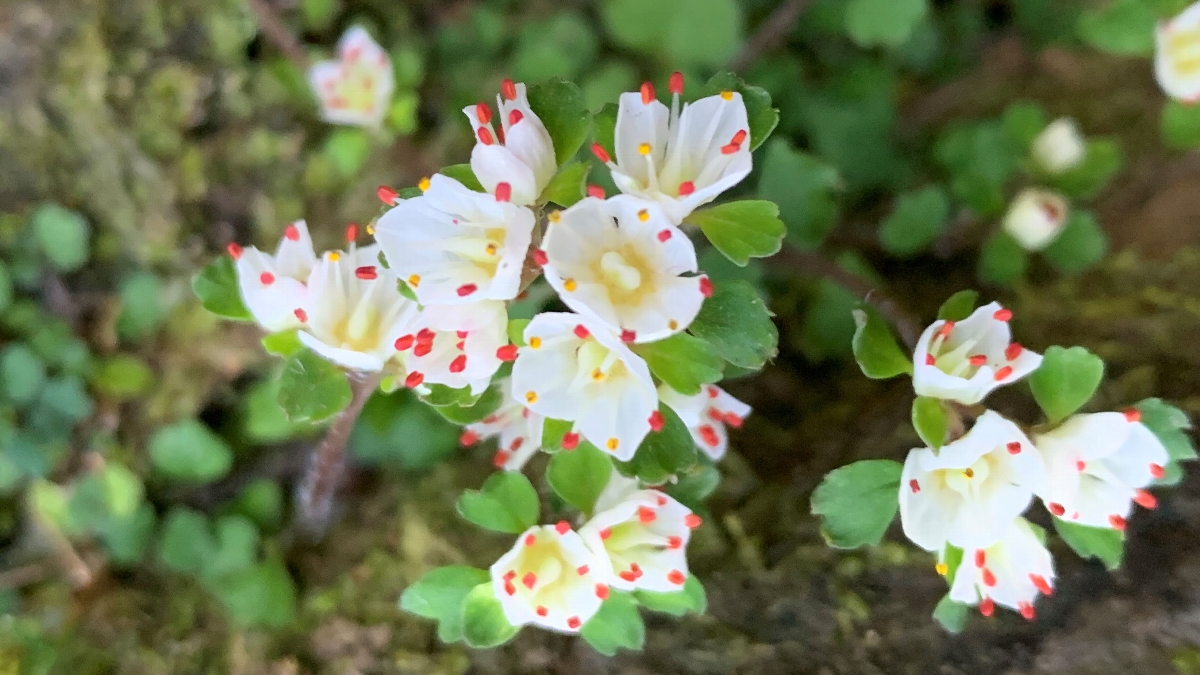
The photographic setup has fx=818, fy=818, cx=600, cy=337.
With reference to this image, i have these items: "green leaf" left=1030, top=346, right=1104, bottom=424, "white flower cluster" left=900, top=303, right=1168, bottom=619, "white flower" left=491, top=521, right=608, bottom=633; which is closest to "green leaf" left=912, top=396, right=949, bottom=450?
"white flower cluster" left=900, top=303, right=1168, bottom=619

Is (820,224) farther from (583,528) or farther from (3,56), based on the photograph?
(3,56)

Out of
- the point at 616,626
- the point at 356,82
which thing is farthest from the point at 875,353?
the point at 356,82

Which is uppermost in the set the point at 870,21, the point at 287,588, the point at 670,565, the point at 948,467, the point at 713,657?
the point at 870,21

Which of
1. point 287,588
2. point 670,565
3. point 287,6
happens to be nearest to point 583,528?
point 670,565

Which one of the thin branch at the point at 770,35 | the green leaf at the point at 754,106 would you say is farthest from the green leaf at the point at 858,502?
the thin branch at the point at 770,35

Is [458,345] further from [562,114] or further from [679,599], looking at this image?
[679,599]

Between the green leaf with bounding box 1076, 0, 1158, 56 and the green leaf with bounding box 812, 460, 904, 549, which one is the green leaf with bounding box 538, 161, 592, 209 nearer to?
the green leaf with bounding box 812, 460, 904, 549
